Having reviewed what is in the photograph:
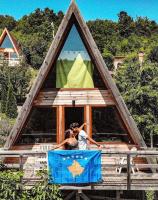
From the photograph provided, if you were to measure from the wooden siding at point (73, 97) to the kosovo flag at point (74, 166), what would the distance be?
10.5 ft

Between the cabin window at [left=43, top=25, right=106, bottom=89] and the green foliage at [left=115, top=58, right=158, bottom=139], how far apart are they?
2001 cm

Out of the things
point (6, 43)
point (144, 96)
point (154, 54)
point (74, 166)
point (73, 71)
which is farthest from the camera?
point (154, 54)

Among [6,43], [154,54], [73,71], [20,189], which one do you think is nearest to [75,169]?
[20,189]

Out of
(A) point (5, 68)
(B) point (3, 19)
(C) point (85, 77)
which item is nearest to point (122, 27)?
(B) point (3, 19)

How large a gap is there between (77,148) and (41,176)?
1726mm

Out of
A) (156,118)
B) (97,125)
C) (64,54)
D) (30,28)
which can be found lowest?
(97,125)

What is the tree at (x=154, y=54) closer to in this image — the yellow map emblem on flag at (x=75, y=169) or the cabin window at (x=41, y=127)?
the cabin window at (x=41, y=127)

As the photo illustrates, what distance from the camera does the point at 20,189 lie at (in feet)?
41.5

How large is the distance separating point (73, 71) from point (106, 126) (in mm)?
2375

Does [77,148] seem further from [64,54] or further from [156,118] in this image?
[156,118]

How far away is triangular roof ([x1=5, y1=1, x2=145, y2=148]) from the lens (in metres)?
14.6

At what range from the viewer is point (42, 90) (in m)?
15.6

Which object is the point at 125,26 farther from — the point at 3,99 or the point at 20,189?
the point at 20,189

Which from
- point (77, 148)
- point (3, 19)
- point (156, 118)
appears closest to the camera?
point (77, 148)
